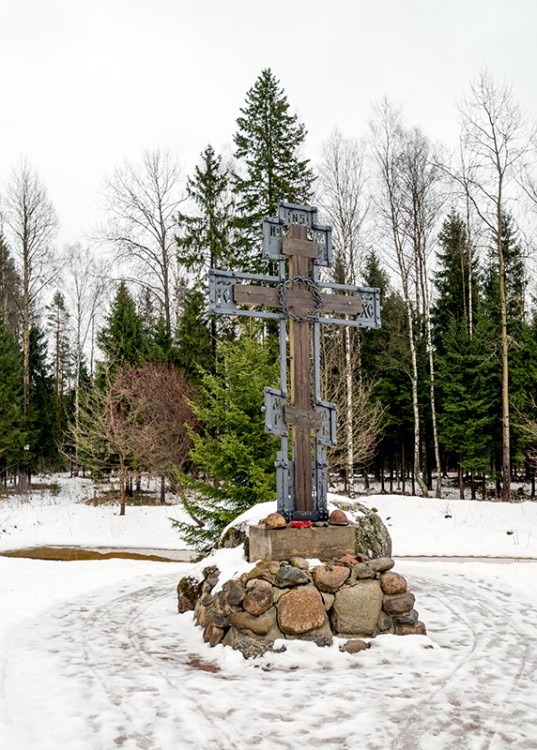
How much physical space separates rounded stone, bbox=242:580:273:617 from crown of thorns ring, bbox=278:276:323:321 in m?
2.82

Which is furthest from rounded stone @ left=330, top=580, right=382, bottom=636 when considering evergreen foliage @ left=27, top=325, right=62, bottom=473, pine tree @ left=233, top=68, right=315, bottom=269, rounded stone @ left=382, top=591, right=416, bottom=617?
evergreen foliage @ left=27, top=325, right=62, bottom=473

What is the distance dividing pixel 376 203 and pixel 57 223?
12.9m

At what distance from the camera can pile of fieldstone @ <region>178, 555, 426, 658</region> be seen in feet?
16.2

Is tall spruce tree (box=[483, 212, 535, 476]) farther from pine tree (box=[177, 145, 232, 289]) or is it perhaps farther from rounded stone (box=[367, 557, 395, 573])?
rounded stone (box=[367, 557, 395, 573])

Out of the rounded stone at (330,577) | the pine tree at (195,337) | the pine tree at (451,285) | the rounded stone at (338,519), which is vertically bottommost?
the rounded stone at (330,577)

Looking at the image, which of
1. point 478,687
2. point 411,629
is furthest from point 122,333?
point 478,687

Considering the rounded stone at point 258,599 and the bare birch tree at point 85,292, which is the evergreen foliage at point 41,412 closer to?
the bare birch tree at point 85,292

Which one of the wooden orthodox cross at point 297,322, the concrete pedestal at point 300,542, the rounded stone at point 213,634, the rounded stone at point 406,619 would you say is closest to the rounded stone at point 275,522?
the concrete pedestal at point 300,542

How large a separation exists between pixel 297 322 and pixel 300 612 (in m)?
2.97

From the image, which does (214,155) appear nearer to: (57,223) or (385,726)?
(57,223)

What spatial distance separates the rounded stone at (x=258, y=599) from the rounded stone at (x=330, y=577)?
443mm

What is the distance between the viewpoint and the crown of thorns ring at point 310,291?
6.27m

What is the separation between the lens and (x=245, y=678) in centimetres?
431

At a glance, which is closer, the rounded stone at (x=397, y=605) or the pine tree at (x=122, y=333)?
the rounded stone at (x=397, y=605)
